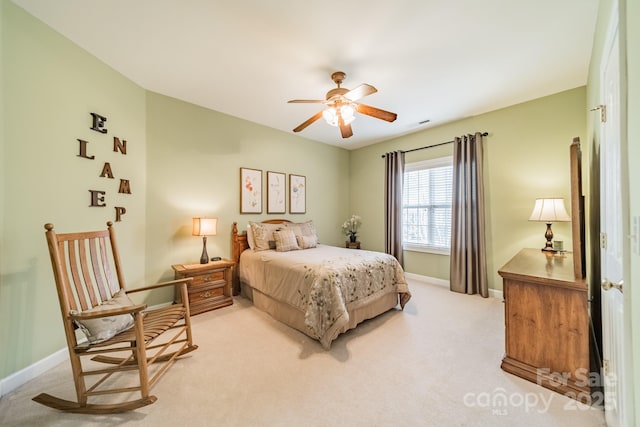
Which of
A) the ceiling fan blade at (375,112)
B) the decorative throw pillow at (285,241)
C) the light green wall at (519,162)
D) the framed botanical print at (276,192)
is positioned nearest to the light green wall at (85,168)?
the framed botanical print at (276,192)

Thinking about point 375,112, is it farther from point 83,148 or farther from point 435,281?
point 435,281

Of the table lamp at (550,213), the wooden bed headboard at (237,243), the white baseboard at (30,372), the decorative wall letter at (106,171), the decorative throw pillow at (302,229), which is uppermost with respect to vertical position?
the decorative wall letter at (106,171)

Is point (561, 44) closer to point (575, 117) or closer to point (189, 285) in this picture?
point (575, 117)

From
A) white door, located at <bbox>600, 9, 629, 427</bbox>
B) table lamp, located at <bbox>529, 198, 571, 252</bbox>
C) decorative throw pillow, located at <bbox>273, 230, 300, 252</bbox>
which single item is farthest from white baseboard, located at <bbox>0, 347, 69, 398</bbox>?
table lamp, located at <bbox>529, 198, 571, 252</bbox>

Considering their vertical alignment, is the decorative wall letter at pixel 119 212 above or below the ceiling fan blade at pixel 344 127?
below

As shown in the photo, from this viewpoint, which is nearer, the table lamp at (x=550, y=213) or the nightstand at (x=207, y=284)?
the table lamp at (x=550, y=213)

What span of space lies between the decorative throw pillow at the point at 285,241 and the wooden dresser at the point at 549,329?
2.51 metres

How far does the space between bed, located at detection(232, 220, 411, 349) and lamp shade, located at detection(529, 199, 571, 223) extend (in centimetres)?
168

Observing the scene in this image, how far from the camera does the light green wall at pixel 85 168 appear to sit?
5.73ft

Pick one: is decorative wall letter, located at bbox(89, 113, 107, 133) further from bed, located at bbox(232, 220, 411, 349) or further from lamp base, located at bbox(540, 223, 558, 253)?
lamp base, located at bbox(540, 223, 558, 253)

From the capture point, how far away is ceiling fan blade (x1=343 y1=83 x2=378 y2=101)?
208 centimetres

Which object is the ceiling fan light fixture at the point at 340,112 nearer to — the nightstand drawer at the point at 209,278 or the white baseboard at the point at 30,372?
the nightstand drawer at the point at 209,278

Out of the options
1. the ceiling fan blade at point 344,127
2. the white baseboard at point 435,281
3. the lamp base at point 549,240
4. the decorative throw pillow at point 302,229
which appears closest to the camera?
the ceiling fan blade at point 344,127

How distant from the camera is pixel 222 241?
3.60 m
